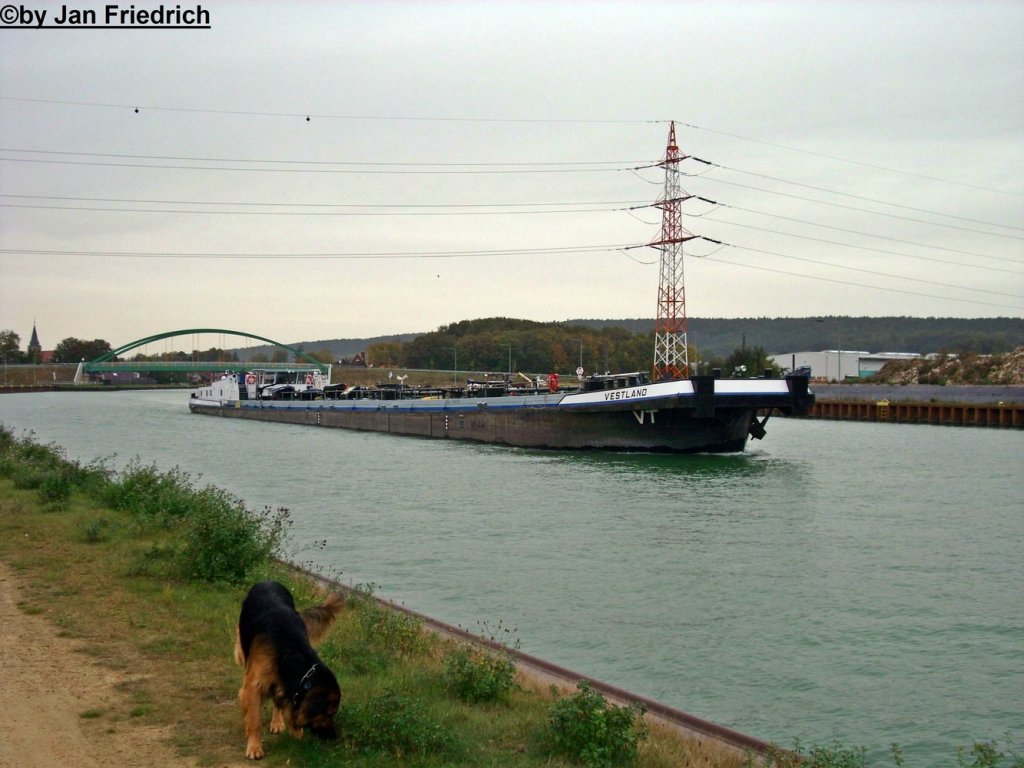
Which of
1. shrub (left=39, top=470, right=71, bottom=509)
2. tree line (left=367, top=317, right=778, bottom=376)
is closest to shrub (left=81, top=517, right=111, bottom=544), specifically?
shrub (left=39, top=470, right=71, bottom=509)

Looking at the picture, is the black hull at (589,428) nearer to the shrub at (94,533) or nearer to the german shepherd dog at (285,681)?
the shrub at (94,533)

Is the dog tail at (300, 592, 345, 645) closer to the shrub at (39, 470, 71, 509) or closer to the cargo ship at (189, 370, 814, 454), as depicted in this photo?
the shrub at (39, 470, 71, 509)

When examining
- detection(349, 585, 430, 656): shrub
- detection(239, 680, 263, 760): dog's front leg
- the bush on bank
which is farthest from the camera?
the bush on bank

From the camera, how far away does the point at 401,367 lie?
118562mm

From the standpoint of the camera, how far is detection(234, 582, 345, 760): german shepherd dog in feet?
17.0

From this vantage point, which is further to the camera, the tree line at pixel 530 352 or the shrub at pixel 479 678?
the tree line at pixel 530 352

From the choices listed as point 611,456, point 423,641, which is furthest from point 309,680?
point 611,456

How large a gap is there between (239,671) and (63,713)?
129cm

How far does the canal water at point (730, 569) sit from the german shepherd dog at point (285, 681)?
424cm

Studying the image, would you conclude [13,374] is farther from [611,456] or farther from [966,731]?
[966,731]

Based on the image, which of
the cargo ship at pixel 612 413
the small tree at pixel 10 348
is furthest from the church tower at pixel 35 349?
the cargo ship at pixel 612 413

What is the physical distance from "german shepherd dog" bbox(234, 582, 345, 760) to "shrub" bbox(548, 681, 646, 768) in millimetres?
1432

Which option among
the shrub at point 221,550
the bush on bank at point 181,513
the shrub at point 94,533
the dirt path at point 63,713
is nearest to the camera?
the dirt path at point 63,713

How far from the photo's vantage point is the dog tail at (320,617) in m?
5.99
